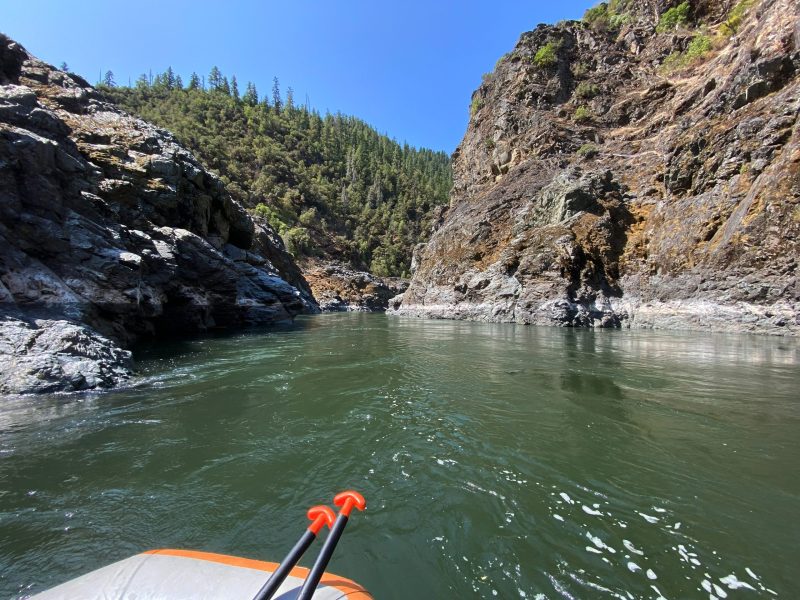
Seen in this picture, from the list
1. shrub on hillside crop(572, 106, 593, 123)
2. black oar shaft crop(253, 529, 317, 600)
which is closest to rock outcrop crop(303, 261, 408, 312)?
shrub on hillside crop(572, 106, 593, 123)

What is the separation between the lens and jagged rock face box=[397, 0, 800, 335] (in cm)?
1827

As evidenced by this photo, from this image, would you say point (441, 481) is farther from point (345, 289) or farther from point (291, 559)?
point (345, 289)

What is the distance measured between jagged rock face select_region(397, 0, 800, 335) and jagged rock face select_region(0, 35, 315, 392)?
1995 centimetres

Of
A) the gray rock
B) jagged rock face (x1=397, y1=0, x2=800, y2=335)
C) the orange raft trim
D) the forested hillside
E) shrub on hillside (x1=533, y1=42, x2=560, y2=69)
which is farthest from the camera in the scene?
the forested hillside

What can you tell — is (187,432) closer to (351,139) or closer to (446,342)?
(446,342)

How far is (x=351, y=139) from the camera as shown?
404 ft

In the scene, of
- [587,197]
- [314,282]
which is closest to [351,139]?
[314,282]

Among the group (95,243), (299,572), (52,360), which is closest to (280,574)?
(299,572)

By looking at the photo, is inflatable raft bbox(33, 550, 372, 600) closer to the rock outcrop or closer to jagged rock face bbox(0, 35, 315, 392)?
jagged rock face bbox(0, 35, 315, 392)

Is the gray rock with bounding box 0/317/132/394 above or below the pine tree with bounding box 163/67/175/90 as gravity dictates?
below

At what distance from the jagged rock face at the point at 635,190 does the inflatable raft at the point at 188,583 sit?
72.6ft

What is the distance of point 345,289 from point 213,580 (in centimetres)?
6655

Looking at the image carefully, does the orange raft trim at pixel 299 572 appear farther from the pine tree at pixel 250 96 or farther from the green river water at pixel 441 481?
the pine tree at pixel 250 96

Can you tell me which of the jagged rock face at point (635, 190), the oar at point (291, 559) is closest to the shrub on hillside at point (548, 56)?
the jagged rock face at point (635, 190)
